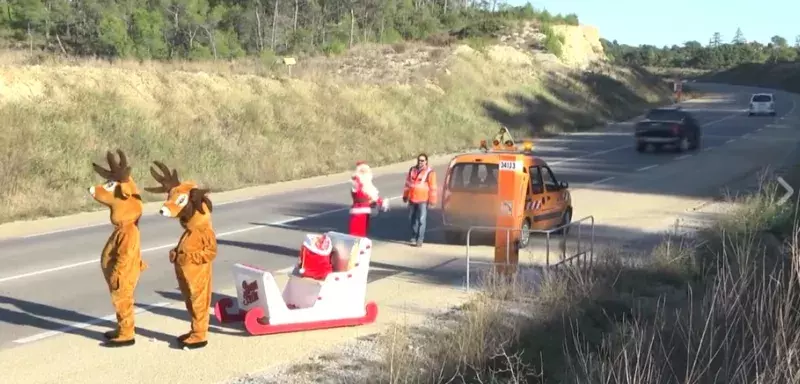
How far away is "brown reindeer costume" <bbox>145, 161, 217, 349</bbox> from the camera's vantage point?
29.6 ft

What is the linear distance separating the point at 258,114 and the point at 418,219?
19.7m

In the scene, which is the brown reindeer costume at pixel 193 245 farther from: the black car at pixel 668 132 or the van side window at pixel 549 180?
the black car at pixel 668 132

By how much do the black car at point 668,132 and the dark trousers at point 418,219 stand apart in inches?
892

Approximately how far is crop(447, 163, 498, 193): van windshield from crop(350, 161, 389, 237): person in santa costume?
181 centimetres

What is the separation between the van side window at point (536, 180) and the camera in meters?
16.3

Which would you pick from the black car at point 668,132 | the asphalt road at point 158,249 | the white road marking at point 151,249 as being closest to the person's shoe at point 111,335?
the asphalt road at point 158,249

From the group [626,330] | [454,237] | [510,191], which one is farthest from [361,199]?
[626,330]

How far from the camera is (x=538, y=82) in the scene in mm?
59281

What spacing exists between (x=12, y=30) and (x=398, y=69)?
3043cm

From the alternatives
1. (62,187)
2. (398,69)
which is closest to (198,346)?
(62,187)

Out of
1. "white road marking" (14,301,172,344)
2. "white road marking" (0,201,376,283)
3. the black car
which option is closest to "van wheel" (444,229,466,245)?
"white road marking" (0,201,376,283)

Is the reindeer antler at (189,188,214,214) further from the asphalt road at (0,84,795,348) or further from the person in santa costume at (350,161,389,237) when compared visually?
the person in santa costume at (350,161,389,237)

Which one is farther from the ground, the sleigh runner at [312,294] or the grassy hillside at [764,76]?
the sleigh runner at [312,294]

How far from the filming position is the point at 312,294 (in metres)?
10.1
